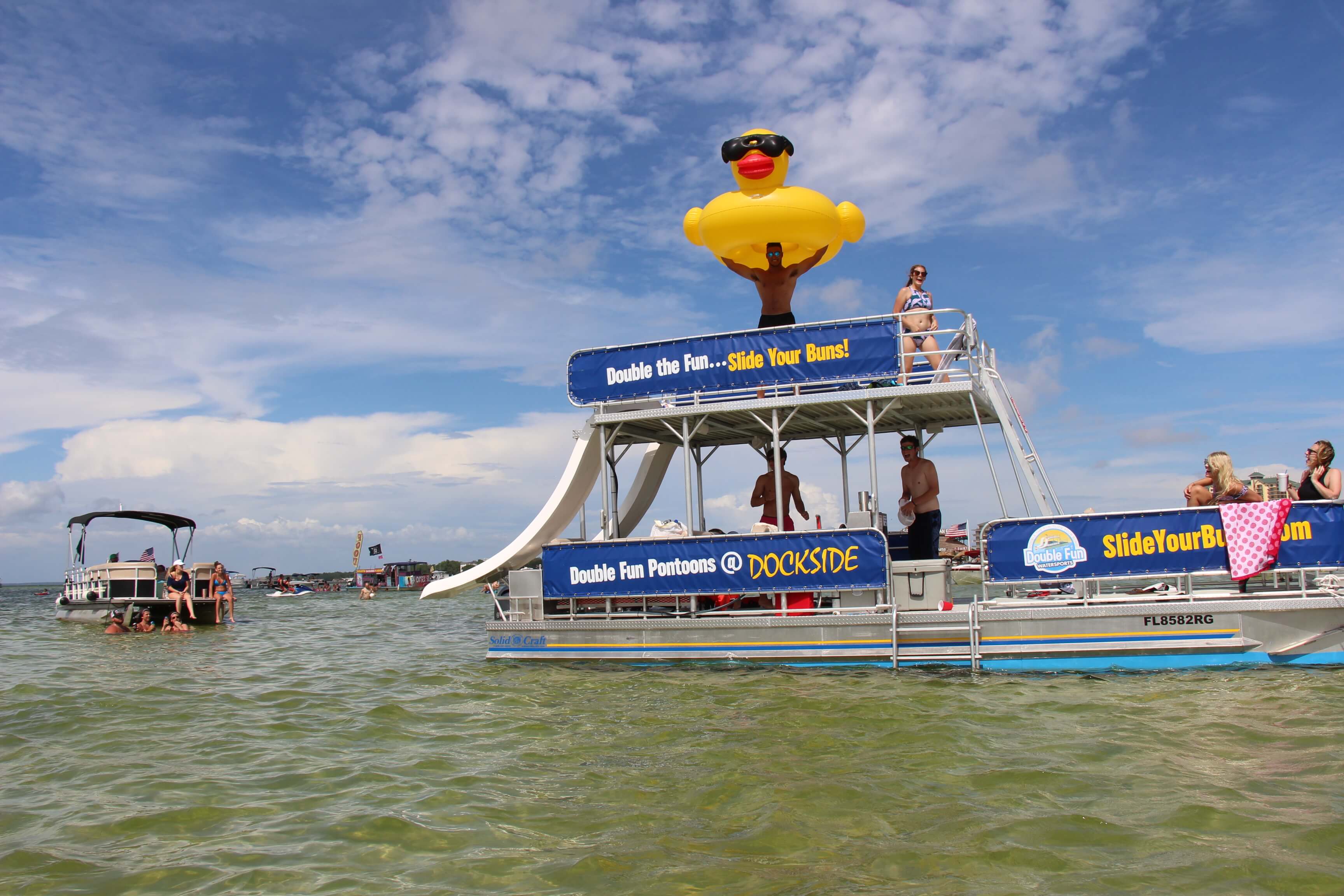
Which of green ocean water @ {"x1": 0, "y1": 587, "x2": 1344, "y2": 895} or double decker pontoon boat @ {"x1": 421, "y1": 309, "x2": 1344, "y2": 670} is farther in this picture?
double decker pontoon boat @ {"x1": 421, "y1": 309, "x2": 1344, "y2": 670}

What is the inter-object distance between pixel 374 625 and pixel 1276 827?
2437 centimetres

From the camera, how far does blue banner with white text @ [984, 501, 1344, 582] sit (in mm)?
9867

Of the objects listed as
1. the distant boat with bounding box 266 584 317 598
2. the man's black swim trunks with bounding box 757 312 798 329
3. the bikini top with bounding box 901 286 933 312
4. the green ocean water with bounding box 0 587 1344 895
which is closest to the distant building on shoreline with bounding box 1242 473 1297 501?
the green ocean water with bounding box 0 587 1344 895

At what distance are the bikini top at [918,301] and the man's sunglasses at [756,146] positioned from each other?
11.9ft

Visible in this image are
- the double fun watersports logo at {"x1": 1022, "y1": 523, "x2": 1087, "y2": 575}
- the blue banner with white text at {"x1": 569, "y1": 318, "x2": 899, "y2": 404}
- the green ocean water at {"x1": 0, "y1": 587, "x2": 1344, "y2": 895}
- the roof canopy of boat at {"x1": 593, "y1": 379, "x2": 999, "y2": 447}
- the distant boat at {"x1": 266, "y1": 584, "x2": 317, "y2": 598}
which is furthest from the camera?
the distant boat at {"x1": 266, "y1": 584, "x2": 317, "y2": 598}

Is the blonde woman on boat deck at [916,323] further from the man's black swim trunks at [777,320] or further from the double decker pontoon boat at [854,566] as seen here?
the man's black swim trunks at [777,320]

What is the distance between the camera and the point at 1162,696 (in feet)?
29.1

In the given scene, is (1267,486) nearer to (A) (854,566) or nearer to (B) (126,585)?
(A) (854,566)

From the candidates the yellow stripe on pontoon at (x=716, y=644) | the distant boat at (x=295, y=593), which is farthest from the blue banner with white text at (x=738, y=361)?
the distant boat at (x=295, y=593)

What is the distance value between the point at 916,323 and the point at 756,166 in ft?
13.7

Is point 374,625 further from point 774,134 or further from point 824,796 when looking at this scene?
point 824,796

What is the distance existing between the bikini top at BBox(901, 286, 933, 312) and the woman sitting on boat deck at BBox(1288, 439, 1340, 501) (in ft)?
16.5

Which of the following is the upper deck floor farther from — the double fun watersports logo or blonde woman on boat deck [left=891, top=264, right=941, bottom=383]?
the double fun watersports logo

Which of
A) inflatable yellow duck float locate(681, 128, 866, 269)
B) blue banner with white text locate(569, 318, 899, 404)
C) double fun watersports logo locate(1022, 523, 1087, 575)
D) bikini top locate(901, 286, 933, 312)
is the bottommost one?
double fun watersports logo locate(1022, 523, 1087, 575)
